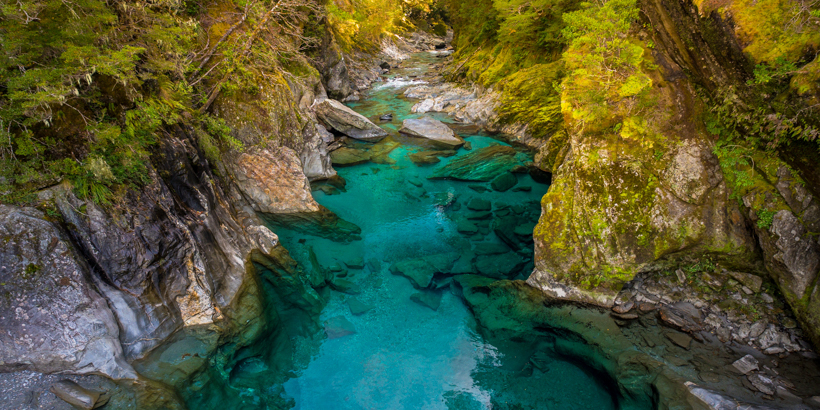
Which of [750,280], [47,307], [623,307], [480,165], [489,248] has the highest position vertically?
[750,280]

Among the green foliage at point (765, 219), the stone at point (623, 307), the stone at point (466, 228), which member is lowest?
the stone at point (466, 228)

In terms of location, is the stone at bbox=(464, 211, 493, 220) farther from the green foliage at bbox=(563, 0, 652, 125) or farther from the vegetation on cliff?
the vegetation on cliff

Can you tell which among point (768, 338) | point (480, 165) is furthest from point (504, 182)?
point (768, 338)

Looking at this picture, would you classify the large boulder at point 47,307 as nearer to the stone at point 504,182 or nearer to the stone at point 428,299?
the stone at point 428,299

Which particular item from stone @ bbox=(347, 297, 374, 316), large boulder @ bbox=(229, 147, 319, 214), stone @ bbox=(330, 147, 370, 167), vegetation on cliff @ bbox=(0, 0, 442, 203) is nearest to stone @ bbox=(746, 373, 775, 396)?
stone @ bbox=(347, 297, 374, 316)

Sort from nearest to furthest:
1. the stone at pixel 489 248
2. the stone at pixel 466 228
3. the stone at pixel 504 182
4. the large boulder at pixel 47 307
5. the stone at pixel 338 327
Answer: the large boulder at pixel 47 307 → the stone at pixel 338 327 → the stone at pixel 489 248 → the stone at pixel 466 228 → the stone at pixel 504 182

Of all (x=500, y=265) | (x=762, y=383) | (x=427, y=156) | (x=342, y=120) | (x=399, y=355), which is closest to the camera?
(x=762, y=383)

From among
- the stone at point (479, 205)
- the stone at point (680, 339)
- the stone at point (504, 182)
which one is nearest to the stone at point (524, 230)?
the stone at point (479, 205)

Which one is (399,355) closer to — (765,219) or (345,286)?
(345,286)
